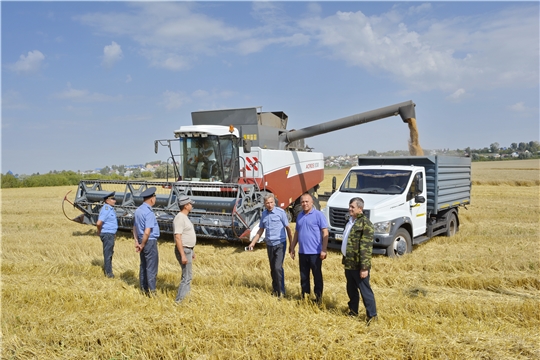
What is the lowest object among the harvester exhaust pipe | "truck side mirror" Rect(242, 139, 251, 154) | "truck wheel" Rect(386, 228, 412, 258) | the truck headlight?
"truck wheel" Rect(386, 228, 412, 258)

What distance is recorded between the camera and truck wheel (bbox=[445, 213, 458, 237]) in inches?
396

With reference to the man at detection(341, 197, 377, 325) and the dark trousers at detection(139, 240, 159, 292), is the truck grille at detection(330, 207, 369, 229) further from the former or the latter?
the dark trousers at detection(139, 240, 159, 292)

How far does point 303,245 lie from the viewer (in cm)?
516

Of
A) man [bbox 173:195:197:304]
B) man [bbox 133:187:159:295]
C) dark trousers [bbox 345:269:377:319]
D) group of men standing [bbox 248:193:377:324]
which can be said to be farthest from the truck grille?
man [bbox 133:187:159:295]

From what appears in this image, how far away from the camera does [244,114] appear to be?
12.6 metres

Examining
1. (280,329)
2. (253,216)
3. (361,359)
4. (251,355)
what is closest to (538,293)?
(361,359)

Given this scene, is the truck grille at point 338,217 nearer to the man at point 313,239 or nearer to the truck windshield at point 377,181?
the truck windshield at point 377,181

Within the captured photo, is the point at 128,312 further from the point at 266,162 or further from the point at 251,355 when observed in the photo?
the point at 266,162

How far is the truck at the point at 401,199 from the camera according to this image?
779cm

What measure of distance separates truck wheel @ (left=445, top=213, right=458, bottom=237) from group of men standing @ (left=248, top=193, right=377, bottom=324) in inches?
236

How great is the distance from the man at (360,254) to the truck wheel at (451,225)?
636cm

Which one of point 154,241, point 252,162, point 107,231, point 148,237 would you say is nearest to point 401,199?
point 252,162

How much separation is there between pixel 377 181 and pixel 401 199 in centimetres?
78

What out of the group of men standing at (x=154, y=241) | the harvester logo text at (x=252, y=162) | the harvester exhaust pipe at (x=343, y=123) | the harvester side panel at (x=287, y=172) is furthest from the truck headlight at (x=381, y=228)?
the harvester exhaust pipe at (x=343, y=123)
